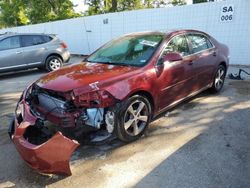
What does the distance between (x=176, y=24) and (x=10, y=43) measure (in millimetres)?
6068

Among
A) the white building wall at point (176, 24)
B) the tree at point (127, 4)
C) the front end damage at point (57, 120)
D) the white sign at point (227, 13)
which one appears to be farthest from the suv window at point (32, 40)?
the tree at point (127, 4)

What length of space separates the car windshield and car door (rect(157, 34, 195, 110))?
0.24 metres

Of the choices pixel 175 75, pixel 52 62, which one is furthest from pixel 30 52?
pixel 175 75

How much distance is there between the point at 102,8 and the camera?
29797 mm

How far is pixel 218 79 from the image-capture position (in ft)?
21.5

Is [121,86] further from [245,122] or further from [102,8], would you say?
[102,8]

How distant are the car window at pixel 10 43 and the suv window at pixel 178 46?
Result: 6.56m

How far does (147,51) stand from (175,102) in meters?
1.07

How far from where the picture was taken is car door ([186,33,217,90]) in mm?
5551

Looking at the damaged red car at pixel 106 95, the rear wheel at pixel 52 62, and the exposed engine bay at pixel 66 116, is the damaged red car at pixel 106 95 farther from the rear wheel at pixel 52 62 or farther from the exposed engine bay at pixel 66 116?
the rear wheel at pixel 52 62

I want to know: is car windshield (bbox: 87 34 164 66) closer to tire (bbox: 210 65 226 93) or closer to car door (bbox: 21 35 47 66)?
tire (bbox: 210 65 226 93)

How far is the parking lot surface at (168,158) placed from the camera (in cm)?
334

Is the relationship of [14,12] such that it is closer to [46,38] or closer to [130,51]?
[46,38]

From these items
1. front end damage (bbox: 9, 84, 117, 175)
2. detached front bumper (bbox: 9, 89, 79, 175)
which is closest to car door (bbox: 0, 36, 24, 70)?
front end damage (bbox: 9, 84, 117, 175)
